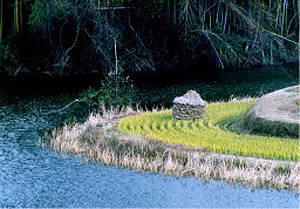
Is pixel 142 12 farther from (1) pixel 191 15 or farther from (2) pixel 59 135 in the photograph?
(2) pixel 59 135

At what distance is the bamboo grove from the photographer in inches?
815

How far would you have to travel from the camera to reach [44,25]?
2131 centimetres

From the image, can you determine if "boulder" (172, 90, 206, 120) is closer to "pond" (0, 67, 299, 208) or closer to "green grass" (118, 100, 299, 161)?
"green grass" (118, 100, 299, 161)

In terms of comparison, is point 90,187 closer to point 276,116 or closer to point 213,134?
point 213,134

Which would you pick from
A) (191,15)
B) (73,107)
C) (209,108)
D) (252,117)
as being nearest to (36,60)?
(191,15)

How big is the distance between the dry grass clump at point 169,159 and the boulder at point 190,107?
67.7 inches

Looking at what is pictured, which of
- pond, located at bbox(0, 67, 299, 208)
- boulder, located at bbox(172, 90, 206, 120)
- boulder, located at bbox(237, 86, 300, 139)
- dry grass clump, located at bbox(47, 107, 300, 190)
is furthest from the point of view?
boulder, located at bbox(172, 90, 206, 120)

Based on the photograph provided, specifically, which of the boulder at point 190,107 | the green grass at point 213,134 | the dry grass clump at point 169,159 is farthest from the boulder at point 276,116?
the dry grass clump at point 169,159

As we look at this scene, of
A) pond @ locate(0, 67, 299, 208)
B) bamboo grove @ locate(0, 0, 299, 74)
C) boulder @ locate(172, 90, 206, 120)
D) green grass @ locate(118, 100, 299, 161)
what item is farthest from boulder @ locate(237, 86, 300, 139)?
bamboo grove @ locate(0, 0, 299, 74)

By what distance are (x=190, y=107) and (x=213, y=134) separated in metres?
1.60

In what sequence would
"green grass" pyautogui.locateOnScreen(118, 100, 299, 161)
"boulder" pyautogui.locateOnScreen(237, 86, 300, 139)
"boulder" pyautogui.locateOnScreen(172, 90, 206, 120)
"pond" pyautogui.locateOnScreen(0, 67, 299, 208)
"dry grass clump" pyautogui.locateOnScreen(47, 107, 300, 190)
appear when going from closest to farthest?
"pond" pyautogui.locateOnScreen(0, 67, 299, 208) → "dry grass clump" pyautogui.locateOnScreen(47, 107, 300, 190) → "green grass" pyautogui.locateOnScreen(118, 100, 299, 161) → "boulder" pyautogui.locateOnScreen(237, 86, 300, 139) → "boulder" pyautogui.locateOnScreen(172, 90, 206, 120)

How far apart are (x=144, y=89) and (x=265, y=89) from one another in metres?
4.18

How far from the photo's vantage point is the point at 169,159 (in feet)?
30.0

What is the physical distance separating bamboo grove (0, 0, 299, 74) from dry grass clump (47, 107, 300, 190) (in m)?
9.17
